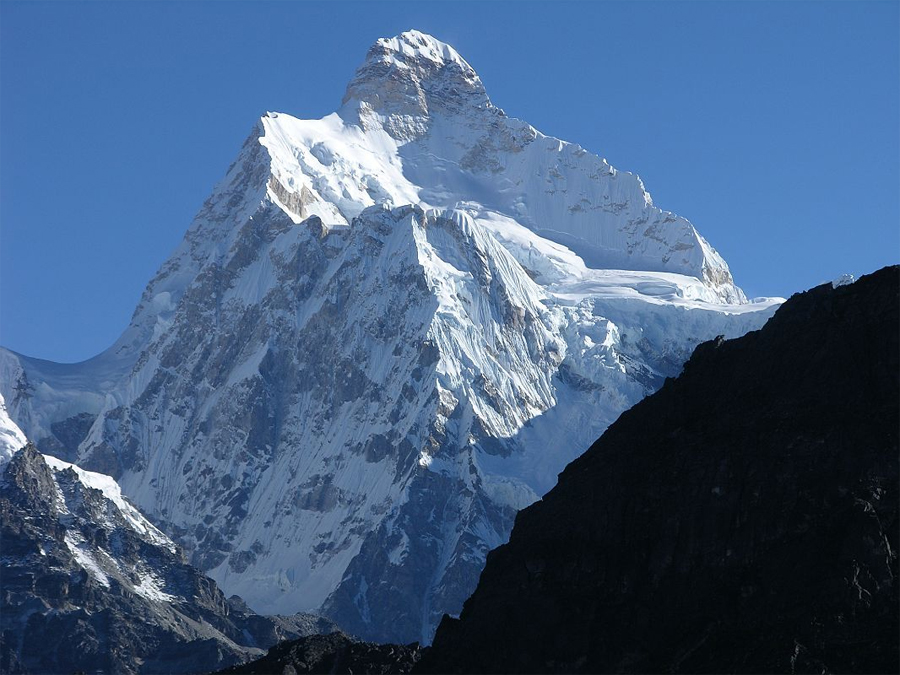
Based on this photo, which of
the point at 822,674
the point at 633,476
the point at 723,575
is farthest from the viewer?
the point at 633,476

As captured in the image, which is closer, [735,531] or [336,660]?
[735,531]

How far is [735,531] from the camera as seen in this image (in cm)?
11488

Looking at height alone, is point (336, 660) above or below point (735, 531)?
below

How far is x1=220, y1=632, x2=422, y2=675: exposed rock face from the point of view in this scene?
141113 millimetres

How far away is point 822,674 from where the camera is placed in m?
106

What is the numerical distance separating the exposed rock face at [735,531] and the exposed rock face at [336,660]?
15556mm

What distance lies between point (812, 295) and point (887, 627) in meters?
22.1

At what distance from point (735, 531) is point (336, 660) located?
3700 centimetres

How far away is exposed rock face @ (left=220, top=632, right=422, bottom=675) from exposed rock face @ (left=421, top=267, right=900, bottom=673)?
15556mm

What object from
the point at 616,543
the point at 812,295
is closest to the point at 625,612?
the point at 616,543

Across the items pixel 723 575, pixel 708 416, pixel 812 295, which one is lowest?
pixel 723 575

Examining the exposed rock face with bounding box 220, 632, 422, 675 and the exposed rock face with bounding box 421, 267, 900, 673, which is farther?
the exposed rock face with bounding box 220, 632, 422, 675

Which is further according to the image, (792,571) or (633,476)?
(633,476)

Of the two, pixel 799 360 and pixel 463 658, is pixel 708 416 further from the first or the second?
pixel 463 658
